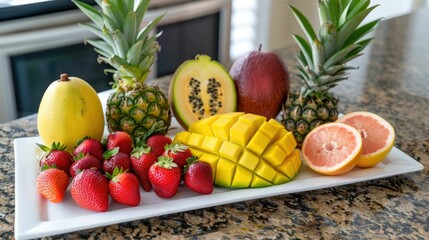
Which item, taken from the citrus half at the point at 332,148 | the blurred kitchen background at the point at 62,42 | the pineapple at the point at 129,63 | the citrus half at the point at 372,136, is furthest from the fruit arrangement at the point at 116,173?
the blurred kitchen background at the point at 62,42

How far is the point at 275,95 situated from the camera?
3.93 feet

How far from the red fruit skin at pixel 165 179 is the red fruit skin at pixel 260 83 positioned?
1.18 ft

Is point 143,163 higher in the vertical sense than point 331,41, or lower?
lower

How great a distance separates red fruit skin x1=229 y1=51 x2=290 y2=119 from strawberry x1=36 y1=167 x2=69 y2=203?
1.60 feet

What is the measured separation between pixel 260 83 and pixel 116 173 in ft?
1.51

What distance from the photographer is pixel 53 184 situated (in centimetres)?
88

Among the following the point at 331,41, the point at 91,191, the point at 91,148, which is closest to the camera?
the point at 91,191

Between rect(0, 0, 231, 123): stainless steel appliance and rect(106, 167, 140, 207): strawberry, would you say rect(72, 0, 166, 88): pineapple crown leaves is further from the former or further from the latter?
rect(0, 0, 231, 123): stainless steel appliance

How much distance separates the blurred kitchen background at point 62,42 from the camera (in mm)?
1749

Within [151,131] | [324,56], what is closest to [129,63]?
[151,131]

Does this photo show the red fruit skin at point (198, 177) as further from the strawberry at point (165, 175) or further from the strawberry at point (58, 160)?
the strawberry at point (58, 160)

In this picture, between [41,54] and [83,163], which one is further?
[41,54]

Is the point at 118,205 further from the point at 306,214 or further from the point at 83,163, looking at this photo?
the point at 306,214

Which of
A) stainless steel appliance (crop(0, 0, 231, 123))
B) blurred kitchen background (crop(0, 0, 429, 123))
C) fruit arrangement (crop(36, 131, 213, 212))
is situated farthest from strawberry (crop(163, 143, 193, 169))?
stainless steel appliance (crop(0, 0, 231, 123))
